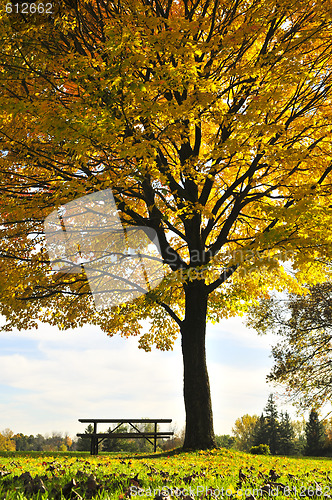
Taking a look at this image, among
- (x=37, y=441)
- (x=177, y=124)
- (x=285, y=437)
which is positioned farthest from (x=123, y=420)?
(x=37, y=441)

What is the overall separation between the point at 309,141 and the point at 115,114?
20.6ft

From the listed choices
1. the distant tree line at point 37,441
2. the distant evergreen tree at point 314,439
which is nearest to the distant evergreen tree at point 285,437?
the distant evergreen tree at point 314,439

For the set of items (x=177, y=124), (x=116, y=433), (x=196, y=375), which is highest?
(x=177, y=124)

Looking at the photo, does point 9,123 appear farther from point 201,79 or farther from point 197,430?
point 197,430

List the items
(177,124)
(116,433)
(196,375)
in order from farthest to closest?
(116,433)
(196,375)
(177,124)

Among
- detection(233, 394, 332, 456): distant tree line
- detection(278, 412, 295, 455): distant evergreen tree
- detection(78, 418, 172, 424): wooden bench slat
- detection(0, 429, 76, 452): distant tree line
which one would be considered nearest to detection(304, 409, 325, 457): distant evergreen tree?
detection(233, 394, 332, 456): distant tree line

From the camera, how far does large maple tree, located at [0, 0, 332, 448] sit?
7438mm

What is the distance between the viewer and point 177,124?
7.84 meters

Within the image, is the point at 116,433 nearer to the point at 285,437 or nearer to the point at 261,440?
the point at 261,440

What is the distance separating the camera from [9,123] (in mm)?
9883

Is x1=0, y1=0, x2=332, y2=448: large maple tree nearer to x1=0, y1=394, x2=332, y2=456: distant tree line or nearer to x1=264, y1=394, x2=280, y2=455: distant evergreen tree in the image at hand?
Answer: x1=0, y1=394, x2=332, y2=456: distant tree line

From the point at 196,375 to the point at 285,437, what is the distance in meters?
33.9

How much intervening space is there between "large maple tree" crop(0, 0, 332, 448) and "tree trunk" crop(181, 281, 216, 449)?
1.1 inches

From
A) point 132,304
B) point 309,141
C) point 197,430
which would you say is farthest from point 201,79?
point 197,430
